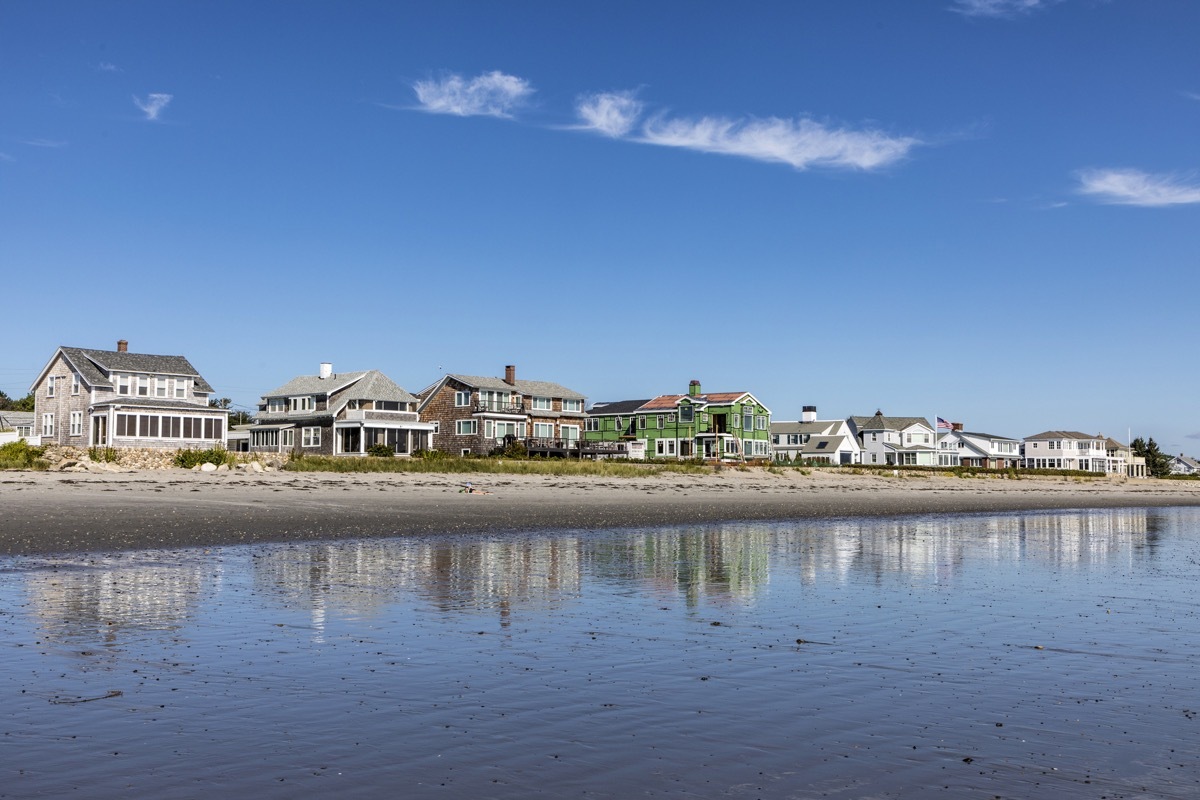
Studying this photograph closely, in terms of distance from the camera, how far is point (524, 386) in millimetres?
90375

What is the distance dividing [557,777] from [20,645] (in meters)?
7.29

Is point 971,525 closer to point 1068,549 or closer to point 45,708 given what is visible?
point 1068,549

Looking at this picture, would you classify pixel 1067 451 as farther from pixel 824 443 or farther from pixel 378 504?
pixel 378 504

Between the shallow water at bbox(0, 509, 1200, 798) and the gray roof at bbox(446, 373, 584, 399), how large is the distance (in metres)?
Result: 66.4

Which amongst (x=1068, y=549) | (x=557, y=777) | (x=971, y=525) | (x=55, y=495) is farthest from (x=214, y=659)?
(x=971, y=525)

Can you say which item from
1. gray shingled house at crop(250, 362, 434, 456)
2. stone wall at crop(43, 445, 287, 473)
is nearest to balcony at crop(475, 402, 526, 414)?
gray shingled house at crop(250, 362, 434, 456)

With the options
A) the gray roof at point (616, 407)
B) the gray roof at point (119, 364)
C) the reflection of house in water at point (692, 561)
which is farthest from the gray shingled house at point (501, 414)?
the reflection of house in water at point (692, 561)

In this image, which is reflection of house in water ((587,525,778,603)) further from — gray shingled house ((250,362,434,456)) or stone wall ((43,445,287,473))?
gray shingled house ((250,362,434,456))

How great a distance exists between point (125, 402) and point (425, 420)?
101 feet

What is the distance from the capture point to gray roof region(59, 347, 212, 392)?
6359 centimetres

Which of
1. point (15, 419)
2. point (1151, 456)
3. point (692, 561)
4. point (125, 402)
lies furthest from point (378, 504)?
point (1151, 456)

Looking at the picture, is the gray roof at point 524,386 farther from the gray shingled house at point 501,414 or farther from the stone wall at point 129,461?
the stone wall at point 129,461

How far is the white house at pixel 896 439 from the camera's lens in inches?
5069

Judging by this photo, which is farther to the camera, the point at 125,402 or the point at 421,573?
the point at 125,402
